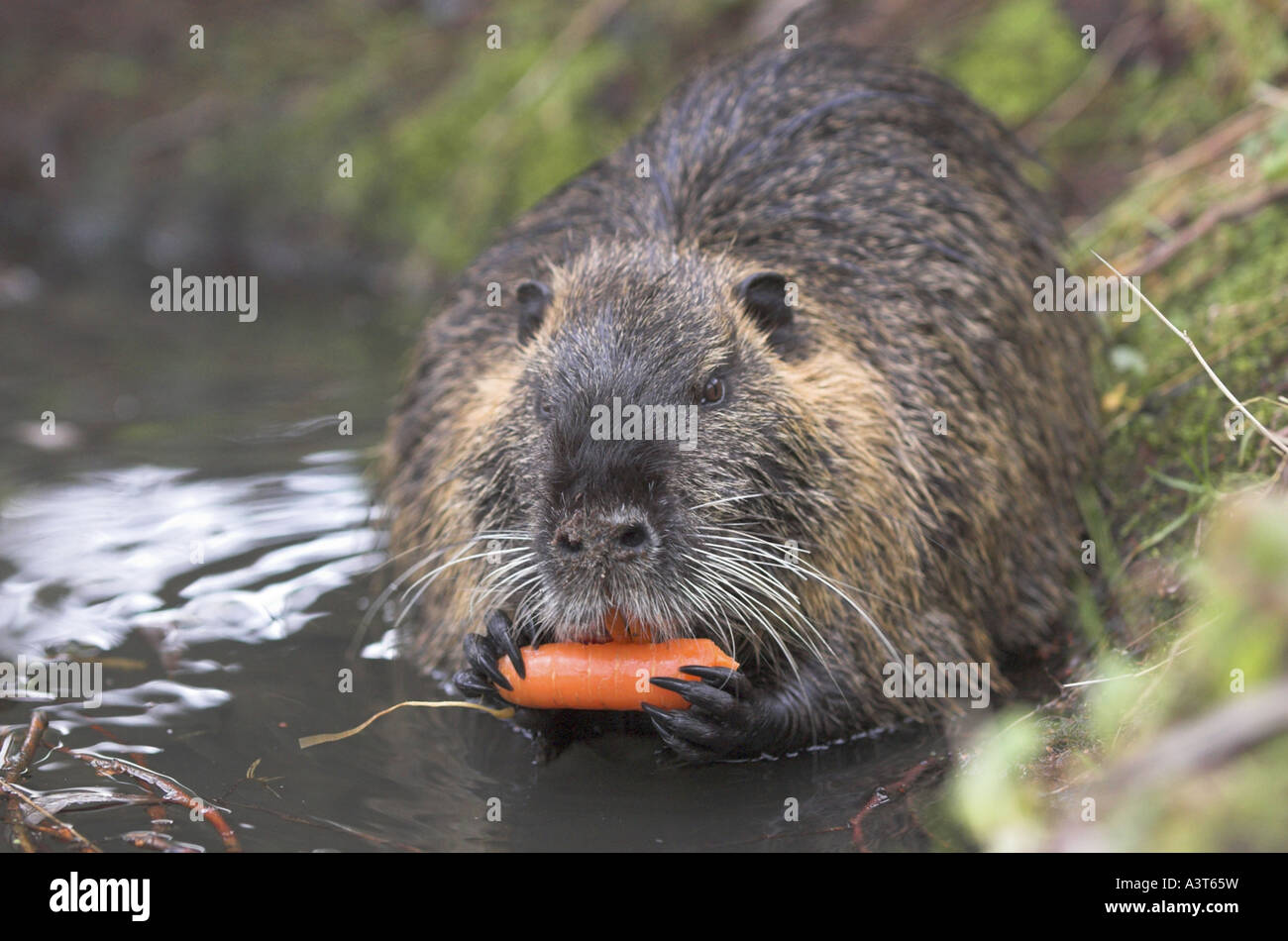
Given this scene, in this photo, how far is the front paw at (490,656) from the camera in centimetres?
334

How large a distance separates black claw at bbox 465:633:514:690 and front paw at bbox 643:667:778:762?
1.18 feet

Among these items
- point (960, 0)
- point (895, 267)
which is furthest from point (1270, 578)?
point (960, 0)

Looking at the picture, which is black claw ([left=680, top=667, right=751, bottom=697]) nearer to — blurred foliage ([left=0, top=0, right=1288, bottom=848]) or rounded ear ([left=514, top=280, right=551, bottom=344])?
blurred foliage ([left=0, top=0, right=1288, bottom=848])

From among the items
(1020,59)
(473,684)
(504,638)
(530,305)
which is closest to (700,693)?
(504,638)

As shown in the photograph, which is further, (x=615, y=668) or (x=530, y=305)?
(x=530, y=305)

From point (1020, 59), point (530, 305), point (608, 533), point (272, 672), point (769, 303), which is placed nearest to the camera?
point (608, 533)

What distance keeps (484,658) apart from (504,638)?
0.33 feet

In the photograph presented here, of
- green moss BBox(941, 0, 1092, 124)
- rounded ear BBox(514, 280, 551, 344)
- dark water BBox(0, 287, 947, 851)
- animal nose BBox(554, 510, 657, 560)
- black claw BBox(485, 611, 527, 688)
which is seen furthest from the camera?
green moss BBox(941, 0, 1092, 124)

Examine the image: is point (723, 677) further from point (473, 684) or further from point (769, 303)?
point (769, 303)

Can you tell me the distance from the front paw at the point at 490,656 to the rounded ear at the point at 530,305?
2.48 ft

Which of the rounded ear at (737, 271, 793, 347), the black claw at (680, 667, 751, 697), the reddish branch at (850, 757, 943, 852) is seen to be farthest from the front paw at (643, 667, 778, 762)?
the rounded ear at (737, 271, 793, 347)

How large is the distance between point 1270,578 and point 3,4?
12566mm

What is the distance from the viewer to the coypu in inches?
129

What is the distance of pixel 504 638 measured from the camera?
11.0ft
